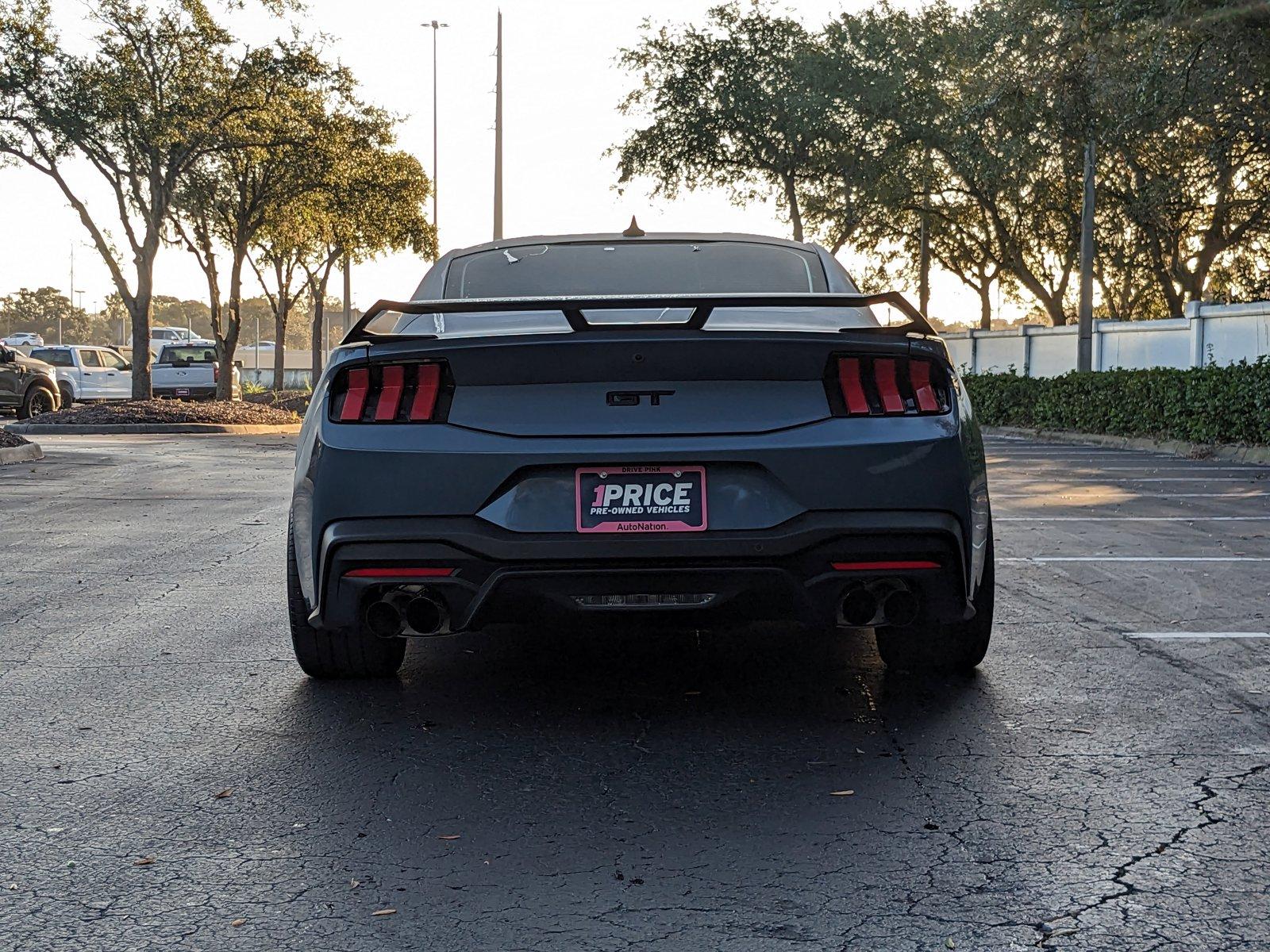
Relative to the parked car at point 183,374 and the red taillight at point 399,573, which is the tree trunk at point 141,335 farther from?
the red taillight at point 399,573

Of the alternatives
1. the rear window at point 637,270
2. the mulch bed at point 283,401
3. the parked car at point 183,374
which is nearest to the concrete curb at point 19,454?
the rear window at point 637,270

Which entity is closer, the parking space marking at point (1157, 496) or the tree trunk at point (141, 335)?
the parking space marking at point (1157, 496)

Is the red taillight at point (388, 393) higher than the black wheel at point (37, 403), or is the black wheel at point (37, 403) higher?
the red taillight at point (388, 393)

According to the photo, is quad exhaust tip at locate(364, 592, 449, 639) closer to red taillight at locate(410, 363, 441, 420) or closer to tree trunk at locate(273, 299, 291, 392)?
red taillight at locate(410, 363, 441, 420)

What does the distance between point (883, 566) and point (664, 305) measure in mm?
987

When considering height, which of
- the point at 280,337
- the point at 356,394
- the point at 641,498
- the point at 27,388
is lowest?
the point at 641,498

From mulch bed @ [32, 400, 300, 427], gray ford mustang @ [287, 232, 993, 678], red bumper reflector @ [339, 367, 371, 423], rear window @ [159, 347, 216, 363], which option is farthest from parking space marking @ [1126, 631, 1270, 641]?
rear window @ [159, 347, 216, 363]

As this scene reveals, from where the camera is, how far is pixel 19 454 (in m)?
18.4

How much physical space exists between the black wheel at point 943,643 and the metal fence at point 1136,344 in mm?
14163

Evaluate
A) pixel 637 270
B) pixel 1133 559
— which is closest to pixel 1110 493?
pixel 1133 559

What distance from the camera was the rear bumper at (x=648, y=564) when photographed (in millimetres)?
4316

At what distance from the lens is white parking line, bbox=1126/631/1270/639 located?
20.3 ft

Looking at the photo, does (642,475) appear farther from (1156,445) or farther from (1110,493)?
(1156,445)

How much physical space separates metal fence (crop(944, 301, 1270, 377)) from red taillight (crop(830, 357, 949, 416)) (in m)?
14.9
